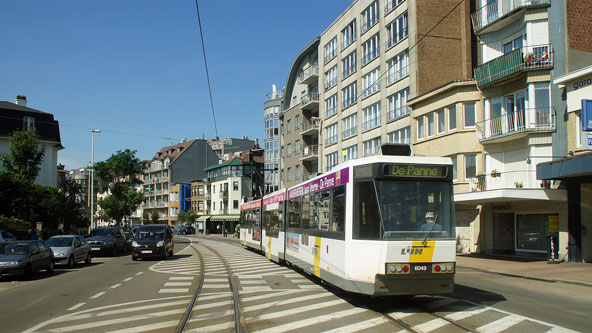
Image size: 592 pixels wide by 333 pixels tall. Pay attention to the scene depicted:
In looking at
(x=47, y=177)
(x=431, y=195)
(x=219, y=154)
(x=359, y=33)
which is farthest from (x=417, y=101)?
(x=219, y=154)

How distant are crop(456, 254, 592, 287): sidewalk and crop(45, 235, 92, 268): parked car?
1694 cm

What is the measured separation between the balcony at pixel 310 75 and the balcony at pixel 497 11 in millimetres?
25824

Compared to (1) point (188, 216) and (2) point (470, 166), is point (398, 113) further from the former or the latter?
(1) point (188, 216)

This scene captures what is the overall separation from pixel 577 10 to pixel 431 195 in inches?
739

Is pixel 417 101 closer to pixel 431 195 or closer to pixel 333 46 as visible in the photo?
pixel 333 46

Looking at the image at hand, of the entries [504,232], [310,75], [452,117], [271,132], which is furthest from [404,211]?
[271,132]

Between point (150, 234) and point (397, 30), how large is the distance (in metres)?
23.6

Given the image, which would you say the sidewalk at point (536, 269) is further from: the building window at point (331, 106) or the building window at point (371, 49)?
the building window at point (331, 106)

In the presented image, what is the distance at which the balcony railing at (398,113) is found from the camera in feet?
117

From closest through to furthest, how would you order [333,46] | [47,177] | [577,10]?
[577,10], [333,46], [47,177]

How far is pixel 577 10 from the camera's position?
2341 centimetres

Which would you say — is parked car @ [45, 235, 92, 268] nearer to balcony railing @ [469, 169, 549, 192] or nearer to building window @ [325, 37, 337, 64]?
balcony railing @ [469, 169, 549, 192]

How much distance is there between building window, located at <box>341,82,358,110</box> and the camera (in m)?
44.4

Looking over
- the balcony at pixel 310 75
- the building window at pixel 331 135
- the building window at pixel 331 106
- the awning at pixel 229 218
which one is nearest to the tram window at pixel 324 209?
the building window at pixel 331 135
